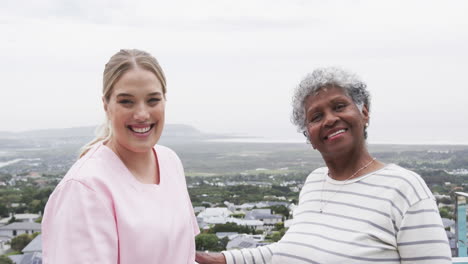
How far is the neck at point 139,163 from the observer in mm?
1509

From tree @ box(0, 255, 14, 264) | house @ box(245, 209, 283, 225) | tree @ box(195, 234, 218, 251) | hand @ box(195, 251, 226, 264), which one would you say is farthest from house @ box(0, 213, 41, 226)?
hand @ box(195, 251, 226, 264)

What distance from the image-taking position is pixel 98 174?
4.34ft

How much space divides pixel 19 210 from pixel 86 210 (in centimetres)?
451

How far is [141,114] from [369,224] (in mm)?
939

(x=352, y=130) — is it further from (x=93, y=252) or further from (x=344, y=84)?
(x=93, y=252)

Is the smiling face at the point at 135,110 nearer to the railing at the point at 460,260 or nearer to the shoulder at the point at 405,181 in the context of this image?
the shoulder at the point at 405,181

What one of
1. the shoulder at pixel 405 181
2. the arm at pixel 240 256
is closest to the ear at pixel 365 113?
the shoulder at pixel 405 181

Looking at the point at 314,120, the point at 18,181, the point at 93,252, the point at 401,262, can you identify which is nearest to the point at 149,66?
the point at 93,252

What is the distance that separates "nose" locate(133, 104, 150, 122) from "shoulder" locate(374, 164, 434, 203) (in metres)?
0.92

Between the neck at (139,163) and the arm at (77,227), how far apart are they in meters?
0.26

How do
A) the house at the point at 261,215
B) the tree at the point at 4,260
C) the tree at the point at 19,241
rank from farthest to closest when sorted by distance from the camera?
the house at the point at 261,215, the tree at the point at 19,241, the tree at the point at 4,260

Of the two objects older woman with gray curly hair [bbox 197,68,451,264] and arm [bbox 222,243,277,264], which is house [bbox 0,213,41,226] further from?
older woman with gray curly hair [bbox 197,68,451,264]

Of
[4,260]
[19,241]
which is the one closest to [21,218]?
[19,241]

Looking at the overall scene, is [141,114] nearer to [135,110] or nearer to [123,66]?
[135,110]
